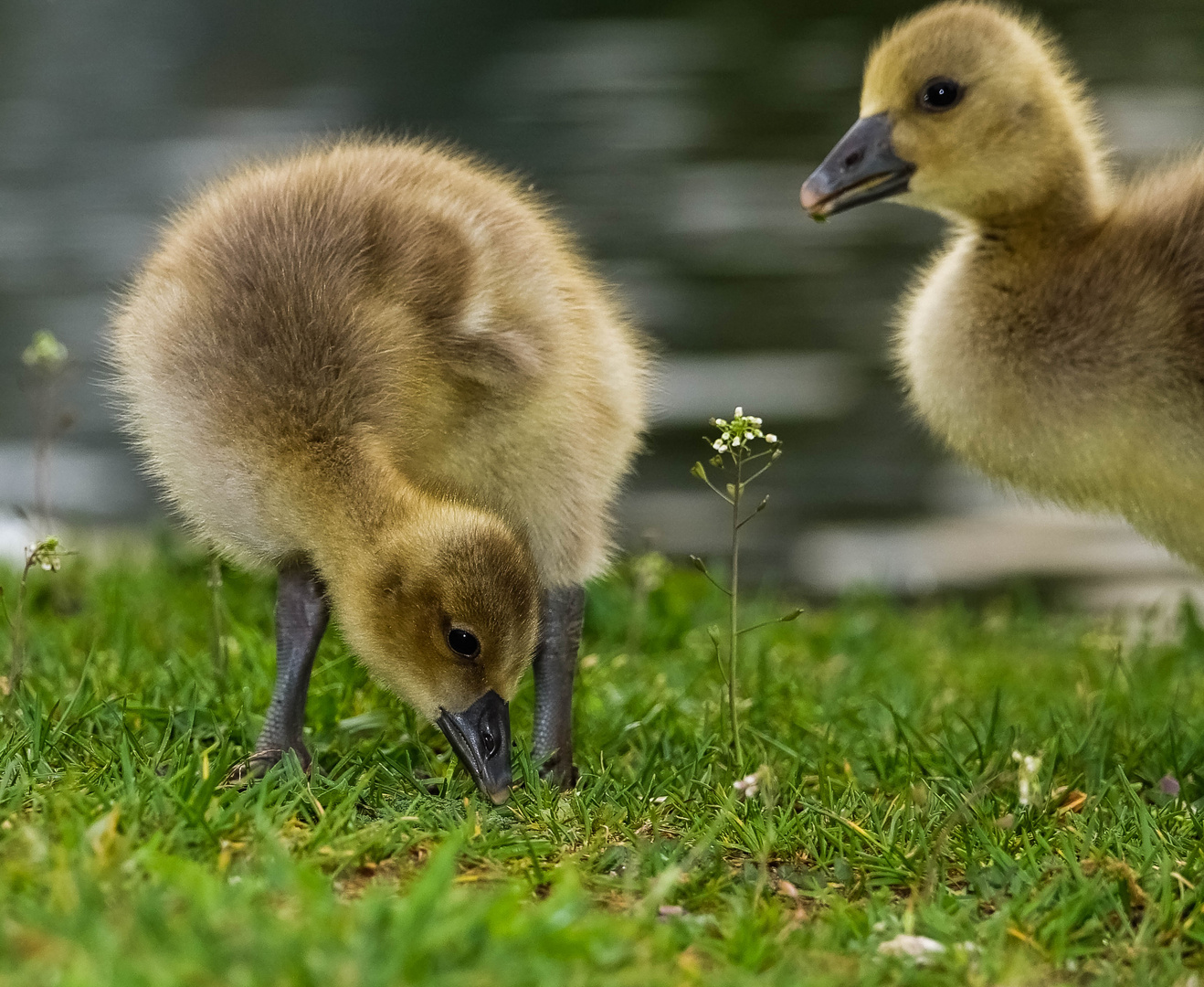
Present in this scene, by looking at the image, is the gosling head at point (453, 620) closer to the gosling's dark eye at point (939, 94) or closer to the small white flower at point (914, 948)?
the small white flower at point (914, 948)

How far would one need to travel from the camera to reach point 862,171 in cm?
414

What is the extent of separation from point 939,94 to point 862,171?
10.8 inches

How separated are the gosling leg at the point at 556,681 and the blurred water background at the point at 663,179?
4.00 ft

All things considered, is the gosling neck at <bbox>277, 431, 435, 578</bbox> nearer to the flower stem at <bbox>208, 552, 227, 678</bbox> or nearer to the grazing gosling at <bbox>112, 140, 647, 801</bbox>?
the grazing gosling at <bbox>112, 140, 647, 801</bbox>

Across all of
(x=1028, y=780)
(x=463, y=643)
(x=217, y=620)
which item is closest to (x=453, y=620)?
(x=463, y=643)

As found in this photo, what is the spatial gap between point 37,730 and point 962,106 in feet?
8.51

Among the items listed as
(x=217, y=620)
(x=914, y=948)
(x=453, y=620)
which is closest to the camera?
(x=914, y=948)

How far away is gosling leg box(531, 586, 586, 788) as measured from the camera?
11.7ft

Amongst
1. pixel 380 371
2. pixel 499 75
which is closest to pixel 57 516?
pixel 380 371

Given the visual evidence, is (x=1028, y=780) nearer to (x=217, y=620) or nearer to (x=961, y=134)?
(x=961, y=134)

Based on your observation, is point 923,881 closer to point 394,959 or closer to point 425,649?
point 425,649

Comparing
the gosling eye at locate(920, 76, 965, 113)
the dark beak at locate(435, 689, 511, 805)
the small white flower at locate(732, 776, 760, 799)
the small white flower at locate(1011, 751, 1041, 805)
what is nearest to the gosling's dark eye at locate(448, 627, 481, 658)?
the dark beak at locate(435, 689, 511, 805)

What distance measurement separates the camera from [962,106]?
4.13 metres

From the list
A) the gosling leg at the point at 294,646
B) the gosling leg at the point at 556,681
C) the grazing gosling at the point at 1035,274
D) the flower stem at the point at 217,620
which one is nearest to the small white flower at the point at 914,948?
the gosling leg at the point at 556,681
